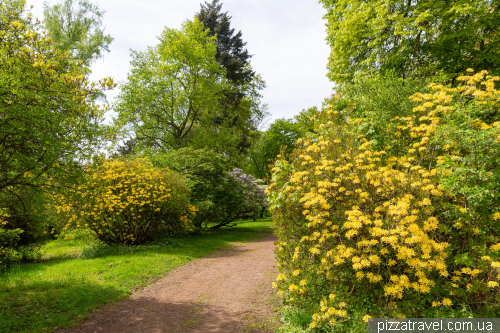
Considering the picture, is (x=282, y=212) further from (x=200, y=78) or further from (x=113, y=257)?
(x=200, y=78)

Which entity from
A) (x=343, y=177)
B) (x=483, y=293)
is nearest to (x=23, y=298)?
(x=343, y=177)

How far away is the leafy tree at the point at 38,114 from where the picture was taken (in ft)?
13.4

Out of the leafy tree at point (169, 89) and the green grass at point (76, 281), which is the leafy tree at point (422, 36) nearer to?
the green grass at point (76, 281)

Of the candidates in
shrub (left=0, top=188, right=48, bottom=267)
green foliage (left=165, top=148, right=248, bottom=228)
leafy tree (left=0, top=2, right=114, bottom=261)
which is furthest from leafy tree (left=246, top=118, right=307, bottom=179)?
leafy tree (left=0, top=2, right=114, bottom=261)

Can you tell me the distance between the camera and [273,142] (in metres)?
24.8

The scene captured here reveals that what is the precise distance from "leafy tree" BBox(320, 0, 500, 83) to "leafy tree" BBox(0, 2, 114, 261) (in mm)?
8366

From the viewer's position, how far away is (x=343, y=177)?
3635 mm

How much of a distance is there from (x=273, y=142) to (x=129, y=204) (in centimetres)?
1684

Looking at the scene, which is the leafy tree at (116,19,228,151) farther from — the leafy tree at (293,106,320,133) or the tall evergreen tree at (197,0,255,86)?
the leafy tree at (293,106,320,133)

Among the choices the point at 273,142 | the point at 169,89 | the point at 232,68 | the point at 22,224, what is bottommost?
the point at 22,224

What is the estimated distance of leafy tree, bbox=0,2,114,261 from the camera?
4.09 metres

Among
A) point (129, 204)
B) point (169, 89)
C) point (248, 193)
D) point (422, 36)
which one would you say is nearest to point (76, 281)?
point (129, 204)

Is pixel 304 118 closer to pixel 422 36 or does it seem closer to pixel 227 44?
pixel 227 44

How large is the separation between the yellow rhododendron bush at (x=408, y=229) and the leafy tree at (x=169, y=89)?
54.2 ft
